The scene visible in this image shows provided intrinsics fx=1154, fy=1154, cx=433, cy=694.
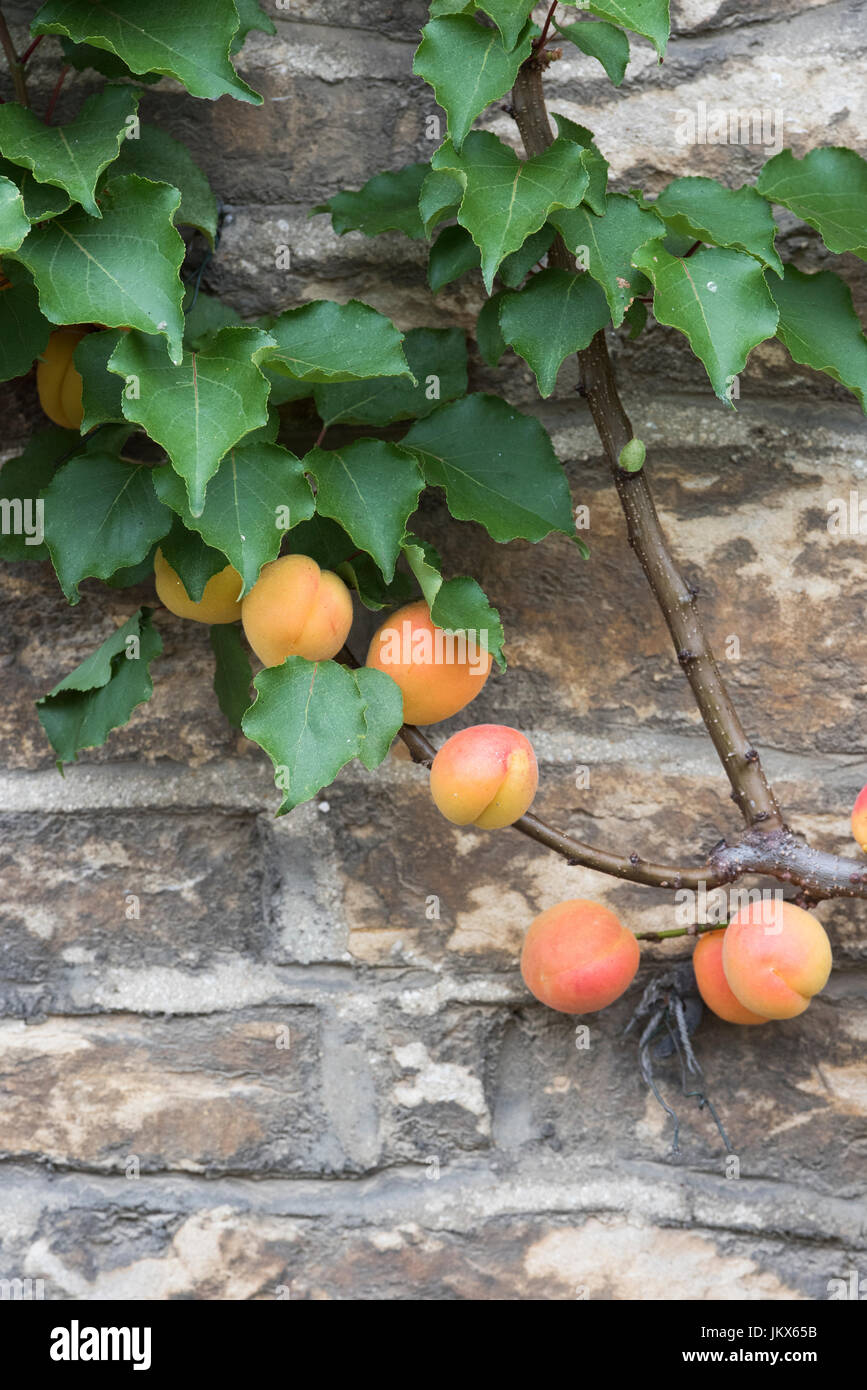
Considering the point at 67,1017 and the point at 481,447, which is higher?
the point at 481,447

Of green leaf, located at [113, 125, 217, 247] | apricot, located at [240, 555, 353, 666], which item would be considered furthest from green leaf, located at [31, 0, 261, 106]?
apricot, located at [240, 555, 353, 666]

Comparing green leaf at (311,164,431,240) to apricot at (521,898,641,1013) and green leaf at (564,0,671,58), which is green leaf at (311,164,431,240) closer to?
green leaf at (564,0,671,58)

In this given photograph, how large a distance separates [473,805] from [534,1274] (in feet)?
1.43

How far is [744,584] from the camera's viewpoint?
94cm

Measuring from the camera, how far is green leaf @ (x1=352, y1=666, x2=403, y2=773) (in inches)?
28.4

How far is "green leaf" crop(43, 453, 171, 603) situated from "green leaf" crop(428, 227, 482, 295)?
10.2 inches

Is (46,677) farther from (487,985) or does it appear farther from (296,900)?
(487,985)

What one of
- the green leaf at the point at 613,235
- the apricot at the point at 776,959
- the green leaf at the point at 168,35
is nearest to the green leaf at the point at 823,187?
the green leaf at the point at 613,235

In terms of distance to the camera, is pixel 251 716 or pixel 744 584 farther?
pixel 744 584

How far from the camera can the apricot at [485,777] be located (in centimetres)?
75

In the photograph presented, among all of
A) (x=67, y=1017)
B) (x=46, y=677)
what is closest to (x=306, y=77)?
(x=46, y=677)

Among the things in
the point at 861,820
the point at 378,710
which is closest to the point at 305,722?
the point at 378,710

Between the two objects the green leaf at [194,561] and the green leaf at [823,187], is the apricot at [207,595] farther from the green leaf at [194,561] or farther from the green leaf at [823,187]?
the green leaf at [823,187]

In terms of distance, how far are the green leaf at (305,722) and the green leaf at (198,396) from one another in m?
0.12
